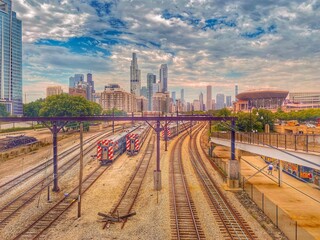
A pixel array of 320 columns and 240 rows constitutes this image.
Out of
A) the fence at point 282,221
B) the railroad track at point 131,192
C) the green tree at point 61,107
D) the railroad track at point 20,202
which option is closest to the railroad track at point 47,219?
the railroad track at point 20,202

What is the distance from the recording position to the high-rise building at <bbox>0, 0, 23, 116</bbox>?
14925 cm

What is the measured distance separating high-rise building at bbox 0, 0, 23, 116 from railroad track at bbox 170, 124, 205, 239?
15297cm

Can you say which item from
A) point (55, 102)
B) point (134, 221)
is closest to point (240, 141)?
point (134, 221)

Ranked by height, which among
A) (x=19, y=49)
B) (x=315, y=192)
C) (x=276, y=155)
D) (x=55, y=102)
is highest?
(x=19, y=49)

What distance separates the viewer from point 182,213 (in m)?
19.2

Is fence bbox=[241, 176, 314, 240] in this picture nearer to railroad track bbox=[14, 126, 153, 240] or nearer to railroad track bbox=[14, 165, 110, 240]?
railroad track bbox=[14, 126, 153, 240]

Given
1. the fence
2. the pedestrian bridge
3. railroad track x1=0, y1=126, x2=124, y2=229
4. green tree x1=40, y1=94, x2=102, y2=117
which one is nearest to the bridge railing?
the pedestrian bridge

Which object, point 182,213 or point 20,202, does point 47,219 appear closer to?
point 20,202

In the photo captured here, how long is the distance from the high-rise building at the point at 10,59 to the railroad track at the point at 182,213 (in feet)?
502

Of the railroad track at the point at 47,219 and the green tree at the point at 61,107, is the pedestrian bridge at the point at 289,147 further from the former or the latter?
the green tree at the point at 61,107

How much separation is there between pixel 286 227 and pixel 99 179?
68.7ft

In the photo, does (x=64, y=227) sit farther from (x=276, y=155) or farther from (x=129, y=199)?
(x=276, y=155)

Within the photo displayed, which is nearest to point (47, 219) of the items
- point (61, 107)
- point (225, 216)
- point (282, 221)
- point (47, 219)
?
point (47, 219)

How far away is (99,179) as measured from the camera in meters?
29.1
